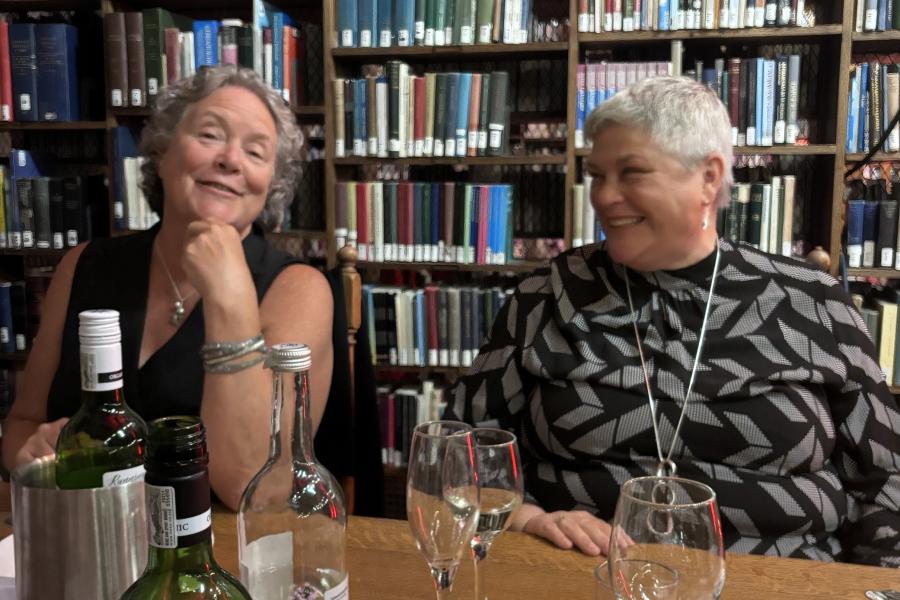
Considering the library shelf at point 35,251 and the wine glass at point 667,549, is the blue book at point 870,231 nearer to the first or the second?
the wine glass at point 667,549

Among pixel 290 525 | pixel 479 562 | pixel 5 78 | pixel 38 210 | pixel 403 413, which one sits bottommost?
pixel 403 413

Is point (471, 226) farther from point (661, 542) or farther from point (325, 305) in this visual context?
point (661, 542)

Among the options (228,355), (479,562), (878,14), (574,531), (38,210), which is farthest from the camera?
(38,210)

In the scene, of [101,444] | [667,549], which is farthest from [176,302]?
[667,549]

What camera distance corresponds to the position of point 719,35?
8.02ft

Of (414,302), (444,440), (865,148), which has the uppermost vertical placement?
(865,148)

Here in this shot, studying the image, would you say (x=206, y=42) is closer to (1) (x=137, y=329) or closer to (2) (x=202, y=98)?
(2) (x=202, y=98)

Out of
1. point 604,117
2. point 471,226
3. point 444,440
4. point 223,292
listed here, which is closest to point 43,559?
point 444,440

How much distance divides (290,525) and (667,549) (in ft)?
1.02

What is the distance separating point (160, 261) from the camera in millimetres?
1525

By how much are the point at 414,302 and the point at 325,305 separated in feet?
4.47

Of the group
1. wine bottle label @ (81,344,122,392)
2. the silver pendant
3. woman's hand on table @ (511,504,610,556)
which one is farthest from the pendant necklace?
wine bottle label @ (81,344,122,392)

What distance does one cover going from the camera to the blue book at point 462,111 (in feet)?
8.59

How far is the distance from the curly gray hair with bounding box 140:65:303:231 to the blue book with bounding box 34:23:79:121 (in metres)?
1.44
